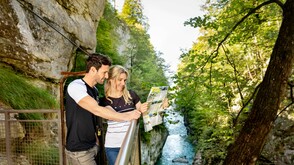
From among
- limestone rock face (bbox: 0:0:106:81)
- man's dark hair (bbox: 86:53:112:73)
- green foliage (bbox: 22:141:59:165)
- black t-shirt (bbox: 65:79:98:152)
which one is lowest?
green foliage (bbox: 22:141:59:165)

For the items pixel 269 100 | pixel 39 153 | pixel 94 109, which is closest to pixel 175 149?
pixel 39 153

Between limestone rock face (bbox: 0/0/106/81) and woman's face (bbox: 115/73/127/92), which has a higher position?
limestone rock face (bbox: 0/0/106/81)

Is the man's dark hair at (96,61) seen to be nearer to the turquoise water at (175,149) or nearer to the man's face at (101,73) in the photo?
the man's face at (101,73)

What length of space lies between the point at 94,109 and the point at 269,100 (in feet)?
8.05

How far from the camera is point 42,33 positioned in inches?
287

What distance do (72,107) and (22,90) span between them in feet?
12.8

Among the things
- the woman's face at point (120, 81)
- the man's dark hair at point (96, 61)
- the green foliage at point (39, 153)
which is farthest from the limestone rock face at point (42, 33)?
the woman's face at point (120, 81)

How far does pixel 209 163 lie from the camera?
1173cm

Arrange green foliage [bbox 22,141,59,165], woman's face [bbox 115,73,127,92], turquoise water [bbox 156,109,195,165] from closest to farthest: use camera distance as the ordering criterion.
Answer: woman's face [bbox 115,73,127,92]
green foliage [bbox 22,141,59,165]
turquoise water [bbox 156,109,195,165]

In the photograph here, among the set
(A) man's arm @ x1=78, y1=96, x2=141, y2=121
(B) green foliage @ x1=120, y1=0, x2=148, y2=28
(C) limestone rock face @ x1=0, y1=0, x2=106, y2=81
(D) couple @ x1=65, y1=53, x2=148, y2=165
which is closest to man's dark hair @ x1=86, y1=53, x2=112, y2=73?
(D) couple @ x1=65, y1=53, x2=148, y2=165

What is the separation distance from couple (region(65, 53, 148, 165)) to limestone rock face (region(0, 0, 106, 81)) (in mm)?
3488

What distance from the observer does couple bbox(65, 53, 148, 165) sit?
1.98 m

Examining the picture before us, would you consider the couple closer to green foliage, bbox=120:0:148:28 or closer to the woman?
the woman

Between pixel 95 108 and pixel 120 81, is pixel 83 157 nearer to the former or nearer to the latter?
pixel 95 108
